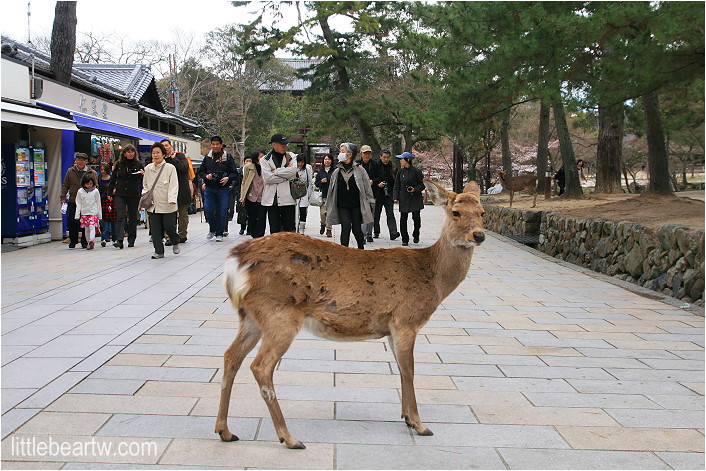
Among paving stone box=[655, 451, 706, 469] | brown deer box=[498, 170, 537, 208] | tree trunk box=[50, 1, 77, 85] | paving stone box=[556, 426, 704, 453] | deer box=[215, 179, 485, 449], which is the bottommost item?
paving stone box=[655, 451, 706, 469]

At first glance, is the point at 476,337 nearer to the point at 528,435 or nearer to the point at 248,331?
the point at 528,435

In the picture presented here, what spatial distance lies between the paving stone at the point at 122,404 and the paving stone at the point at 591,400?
2148mm

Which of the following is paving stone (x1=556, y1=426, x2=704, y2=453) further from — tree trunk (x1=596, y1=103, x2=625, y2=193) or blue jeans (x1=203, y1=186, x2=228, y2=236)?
tree trunk (x1=596, y1=103, x2=625, y2=193)

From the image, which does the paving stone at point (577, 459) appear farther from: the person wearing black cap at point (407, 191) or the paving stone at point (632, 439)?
the person wearing black cap at point (407, 191)

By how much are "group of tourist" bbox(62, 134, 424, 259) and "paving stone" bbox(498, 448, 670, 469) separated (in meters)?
5.32

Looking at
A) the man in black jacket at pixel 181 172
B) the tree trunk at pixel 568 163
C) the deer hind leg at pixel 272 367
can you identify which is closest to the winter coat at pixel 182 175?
the man in black jacket at pixel 181 172

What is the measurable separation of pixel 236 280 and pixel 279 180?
475 centimetres

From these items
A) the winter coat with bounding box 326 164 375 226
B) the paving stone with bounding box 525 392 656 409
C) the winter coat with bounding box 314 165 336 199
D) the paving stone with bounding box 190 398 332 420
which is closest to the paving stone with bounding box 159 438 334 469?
the paving stone with bounding box 190 398 332 420

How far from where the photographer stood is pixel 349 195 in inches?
344

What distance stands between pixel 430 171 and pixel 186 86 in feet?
57.3

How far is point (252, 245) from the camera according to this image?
127 inches

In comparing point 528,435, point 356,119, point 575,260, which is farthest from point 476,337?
point 356,119

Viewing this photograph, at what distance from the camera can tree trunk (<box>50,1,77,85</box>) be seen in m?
14.6

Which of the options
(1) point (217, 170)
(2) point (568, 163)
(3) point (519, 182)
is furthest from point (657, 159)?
(1) point (217, 170)
